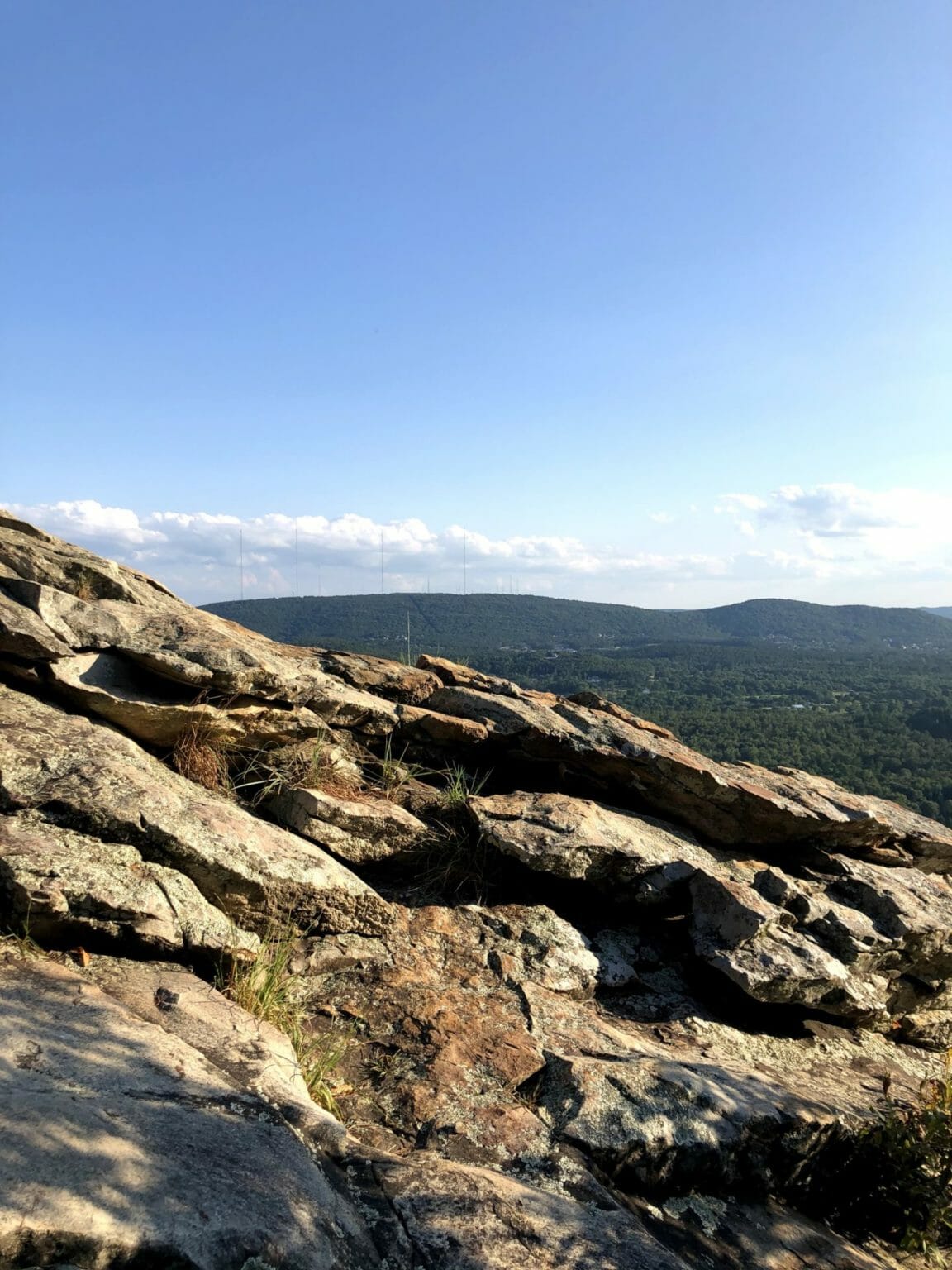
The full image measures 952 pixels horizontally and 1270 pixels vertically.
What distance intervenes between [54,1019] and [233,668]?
11.4 ft

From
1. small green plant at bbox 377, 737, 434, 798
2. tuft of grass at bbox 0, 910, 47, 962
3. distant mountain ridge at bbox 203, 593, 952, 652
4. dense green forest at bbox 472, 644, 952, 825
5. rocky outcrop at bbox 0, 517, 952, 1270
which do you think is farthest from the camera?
distant mountain ridge at bbox 203, 593, 952, 652

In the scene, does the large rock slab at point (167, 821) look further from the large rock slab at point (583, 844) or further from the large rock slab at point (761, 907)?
the large rock slab at point (761, 907)

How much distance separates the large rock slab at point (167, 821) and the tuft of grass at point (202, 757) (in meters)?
0.31

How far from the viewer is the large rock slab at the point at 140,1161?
2.45 meters

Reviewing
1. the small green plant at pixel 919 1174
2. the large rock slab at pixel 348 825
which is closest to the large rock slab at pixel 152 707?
the large rock slab at pixel 348 825

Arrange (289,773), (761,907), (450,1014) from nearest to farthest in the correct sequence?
(450,1014) < (761,907) < (289,773)

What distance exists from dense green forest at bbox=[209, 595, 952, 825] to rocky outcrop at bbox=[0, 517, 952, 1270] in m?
3.75

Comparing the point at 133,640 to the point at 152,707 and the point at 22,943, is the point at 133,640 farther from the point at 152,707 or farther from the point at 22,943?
the point at 22,943

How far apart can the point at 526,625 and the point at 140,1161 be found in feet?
464

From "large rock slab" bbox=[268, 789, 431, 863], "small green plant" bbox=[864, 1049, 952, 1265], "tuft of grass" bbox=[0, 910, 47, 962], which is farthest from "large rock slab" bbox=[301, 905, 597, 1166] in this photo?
"small green plant" bbox=[864, 1049, 952, 1265]

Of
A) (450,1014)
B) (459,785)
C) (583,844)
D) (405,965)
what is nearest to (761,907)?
(583,844)

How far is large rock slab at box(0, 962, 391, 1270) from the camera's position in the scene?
96.3 inches

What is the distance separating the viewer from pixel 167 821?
521 centimetres

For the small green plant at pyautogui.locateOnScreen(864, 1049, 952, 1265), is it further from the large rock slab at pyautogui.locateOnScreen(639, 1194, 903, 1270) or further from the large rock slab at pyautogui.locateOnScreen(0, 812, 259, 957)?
the large rock slab at pyautogui.locateOnScreen(0, 812, 259, 957)
